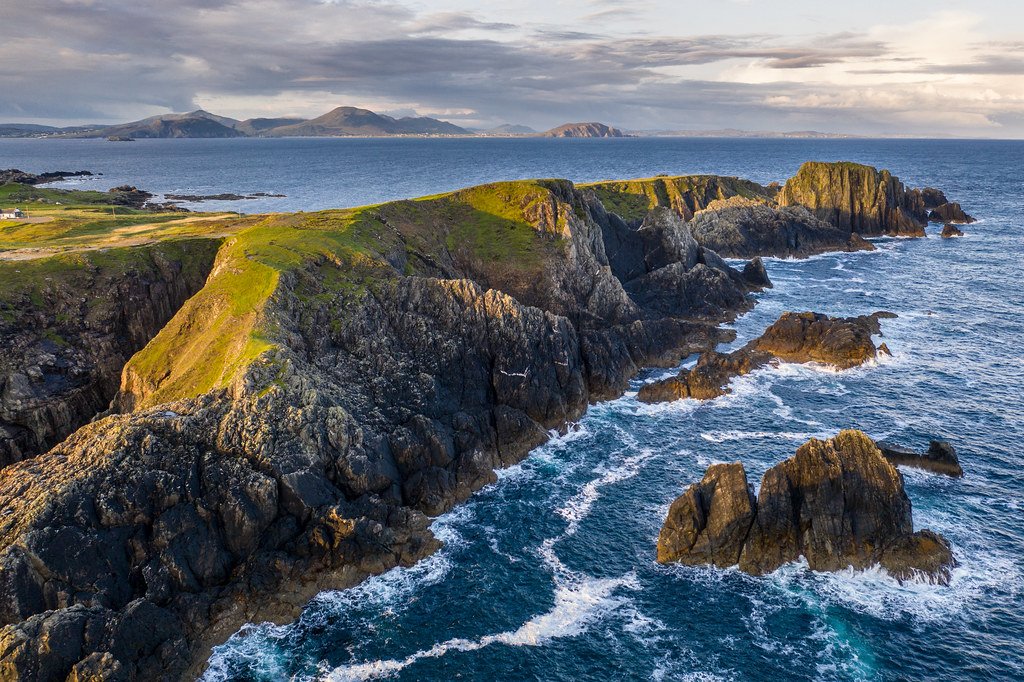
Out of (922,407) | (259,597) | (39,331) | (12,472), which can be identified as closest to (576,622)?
(259,597)

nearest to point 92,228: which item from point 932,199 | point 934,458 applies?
point 934,458

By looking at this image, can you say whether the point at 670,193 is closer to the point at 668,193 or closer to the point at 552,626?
the point at 668,193

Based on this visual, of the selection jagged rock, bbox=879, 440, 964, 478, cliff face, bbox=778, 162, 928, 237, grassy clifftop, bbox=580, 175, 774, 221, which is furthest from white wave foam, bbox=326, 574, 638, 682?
cliff face, bbox=778, 162, 928, 237

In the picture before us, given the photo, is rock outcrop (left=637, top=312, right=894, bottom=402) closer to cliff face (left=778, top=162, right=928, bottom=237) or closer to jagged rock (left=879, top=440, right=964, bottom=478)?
jagged rock (left=879, top=440, right=964, bottom=478)

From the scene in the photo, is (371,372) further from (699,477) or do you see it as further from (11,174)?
(11,174)

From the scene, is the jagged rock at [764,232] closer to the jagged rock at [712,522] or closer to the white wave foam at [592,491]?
the white wave foam at [592,491]

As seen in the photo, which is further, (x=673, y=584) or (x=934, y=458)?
(x=934, y=458)
